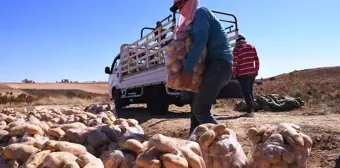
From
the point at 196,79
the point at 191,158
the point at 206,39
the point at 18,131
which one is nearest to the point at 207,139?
the point at 191,158

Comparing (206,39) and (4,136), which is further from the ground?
(206,39)

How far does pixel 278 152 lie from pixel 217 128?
1.53 feet

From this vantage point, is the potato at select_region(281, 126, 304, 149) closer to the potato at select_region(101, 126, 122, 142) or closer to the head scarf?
the potato at select_region(101, 126, 122, 142)

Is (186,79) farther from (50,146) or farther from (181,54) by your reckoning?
(50,146)

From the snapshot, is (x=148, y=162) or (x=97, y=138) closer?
(x=148, y=162)

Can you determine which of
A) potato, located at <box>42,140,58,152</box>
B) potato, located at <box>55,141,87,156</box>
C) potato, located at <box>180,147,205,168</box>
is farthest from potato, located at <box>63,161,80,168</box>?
potato, located at <box>180,147,205,168</box>

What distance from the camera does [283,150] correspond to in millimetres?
2369

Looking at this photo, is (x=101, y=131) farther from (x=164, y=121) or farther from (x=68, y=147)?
(x=164, y=121)

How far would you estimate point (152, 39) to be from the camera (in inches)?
350

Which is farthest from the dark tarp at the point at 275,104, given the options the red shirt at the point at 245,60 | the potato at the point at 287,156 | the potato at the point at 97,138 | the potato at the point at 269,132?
the potato at the point at 97,138

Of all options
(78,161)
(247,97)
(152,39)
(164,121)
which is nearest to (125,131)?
(78,161)

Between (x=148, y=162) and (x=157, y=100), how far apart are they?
6.85m

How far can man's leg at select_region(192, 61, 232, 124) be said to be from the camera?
11.6 feet

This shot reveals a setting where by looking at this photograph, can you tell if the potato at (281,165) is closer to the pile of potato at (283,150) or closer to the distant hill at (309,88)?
the pile of potato at (283,150)
